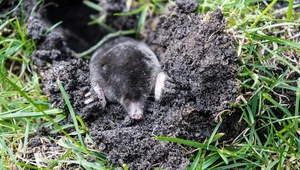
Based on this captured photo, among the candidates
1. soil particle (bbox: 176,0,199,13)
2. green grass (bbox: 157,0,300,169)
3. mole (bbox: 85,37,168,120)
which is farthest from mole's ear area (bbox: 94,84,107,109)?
soil particle (bbox: 176,0,199,13)

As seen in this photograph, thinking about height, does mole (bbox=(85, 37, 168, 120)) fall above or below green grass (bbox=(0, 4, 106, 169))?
above

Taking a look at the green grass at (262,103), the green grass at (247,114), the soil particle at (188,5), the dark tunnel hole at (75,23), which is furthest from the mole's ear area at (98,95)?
the dark tunnel hole at (75,23)

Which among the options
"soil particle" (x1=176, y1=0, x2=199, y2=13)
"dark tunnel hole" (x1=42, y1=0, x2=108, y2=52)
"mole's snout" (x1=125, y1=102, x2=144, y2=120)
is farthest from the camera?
"dark tunnel hole" (x1=42, y1=0, x2=108, y2=52)

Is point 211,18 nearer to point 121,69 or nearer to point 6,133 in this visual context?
point 121,69

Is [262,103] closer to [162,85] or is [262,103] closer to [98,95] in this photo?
[162,85]

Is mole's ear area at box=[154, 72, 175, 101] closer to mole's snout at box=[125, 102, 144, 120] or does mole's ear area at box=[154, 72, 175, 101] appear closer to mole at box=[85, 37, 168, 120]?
mole at box=[85, 37, 168, 120]

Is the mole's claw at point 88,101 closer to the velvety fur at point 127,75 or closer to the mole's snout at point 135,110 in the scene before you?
the velvety fur at point 127,75

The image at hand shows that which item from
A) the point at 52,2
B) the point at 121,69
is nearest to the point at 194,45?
the point at 121,69
